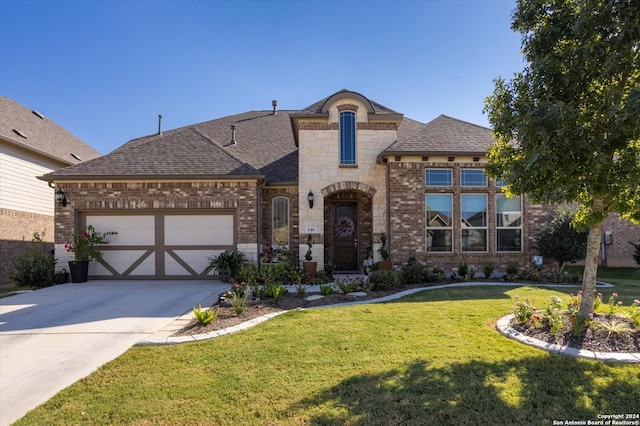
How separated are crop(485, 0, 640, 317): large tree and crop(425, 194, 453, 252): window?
18.2ft

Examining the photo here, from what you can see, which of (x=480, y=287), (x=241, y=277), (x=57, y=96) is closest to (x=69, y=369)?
(x=241, y=277)

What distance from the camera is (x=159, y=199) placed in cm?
1045

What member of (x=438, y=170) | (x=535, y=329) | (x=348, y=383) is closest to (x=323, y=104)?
(x=438, y=170)

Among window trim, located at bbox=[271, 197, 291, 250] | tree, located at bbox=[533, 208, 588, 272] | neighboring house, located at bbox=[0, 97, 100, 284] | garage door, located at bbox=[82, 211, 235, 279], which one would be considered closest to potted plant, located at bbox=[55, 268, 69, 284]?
garage door, located at bbox=[82, 211, 235, 279]

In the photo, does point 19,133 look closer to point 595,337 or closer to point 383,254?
point 383,254

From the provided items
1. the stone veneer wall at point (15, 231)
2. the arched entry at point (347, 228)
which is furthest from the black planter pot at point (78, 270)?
the arched entry at point (347, 228)

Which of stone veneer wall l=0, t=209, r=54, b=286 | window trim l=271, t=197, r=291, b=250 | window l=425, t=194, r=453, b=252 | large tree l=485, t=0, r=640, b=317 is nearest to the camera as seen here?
large tree l=485, t=0, r=640, b=317

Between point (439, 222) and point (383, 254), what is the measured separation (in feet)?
7.12

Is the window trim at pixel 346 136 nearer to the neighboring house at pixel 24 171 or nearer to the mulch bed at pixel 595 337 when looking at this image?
the mulch bed at pixel 595 337

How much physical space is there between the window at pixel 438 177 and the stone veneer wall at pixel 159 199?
581cm

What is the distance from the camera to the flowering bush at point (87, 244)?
32.8 feet

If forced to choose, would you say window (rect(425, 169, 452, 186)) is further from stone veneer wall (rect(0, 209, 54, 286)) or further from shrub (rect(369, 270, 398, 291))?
stone veneer wall (rect(0, 209, 54, 286))

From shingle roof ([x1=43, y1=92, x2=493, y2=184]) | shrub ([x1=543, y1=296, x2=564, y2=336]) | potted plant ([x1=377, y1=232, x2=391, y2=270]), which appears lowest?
shrub ([x1=543, y1=296, x2=564, y2=336])

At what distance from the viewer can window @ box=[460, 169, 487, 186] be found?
10781 mm
